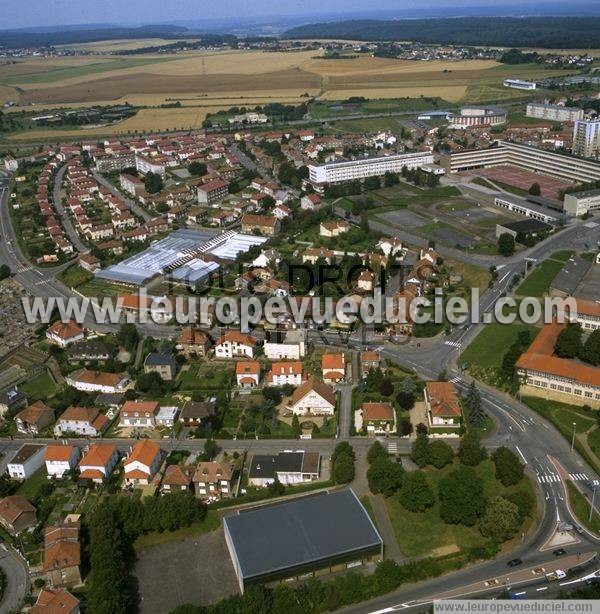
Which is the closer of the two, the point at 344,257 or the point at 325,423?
the point at 325,423

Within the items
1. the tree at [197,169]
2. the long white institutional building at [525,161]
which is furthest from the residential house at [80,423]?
the long white institutional building at [525,161]

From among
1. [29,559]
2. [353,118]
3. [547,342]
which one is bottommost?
[29,559]

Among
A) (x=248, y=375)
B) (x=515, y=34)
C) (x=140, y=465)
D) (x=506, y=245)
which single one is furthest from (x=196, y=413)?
(x=515, y=34)

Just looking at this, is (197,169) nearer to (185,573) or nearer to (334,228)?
(334,228)

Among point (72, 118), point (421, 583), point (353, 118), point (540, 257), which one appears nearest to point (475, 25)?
point (353, 118)

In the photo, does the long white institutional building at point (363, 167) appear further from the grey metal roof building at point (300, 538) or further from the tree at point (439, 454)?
the grey metal roof building at point (300, 538)

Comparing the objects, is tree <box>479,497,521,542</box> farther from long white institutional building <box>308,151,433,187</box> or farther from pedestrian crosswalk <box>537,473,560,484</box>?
long white institutional building <box>308,151,433,187</box>

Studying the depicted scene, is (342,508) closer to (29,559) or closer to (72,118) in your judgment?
(29,559)
